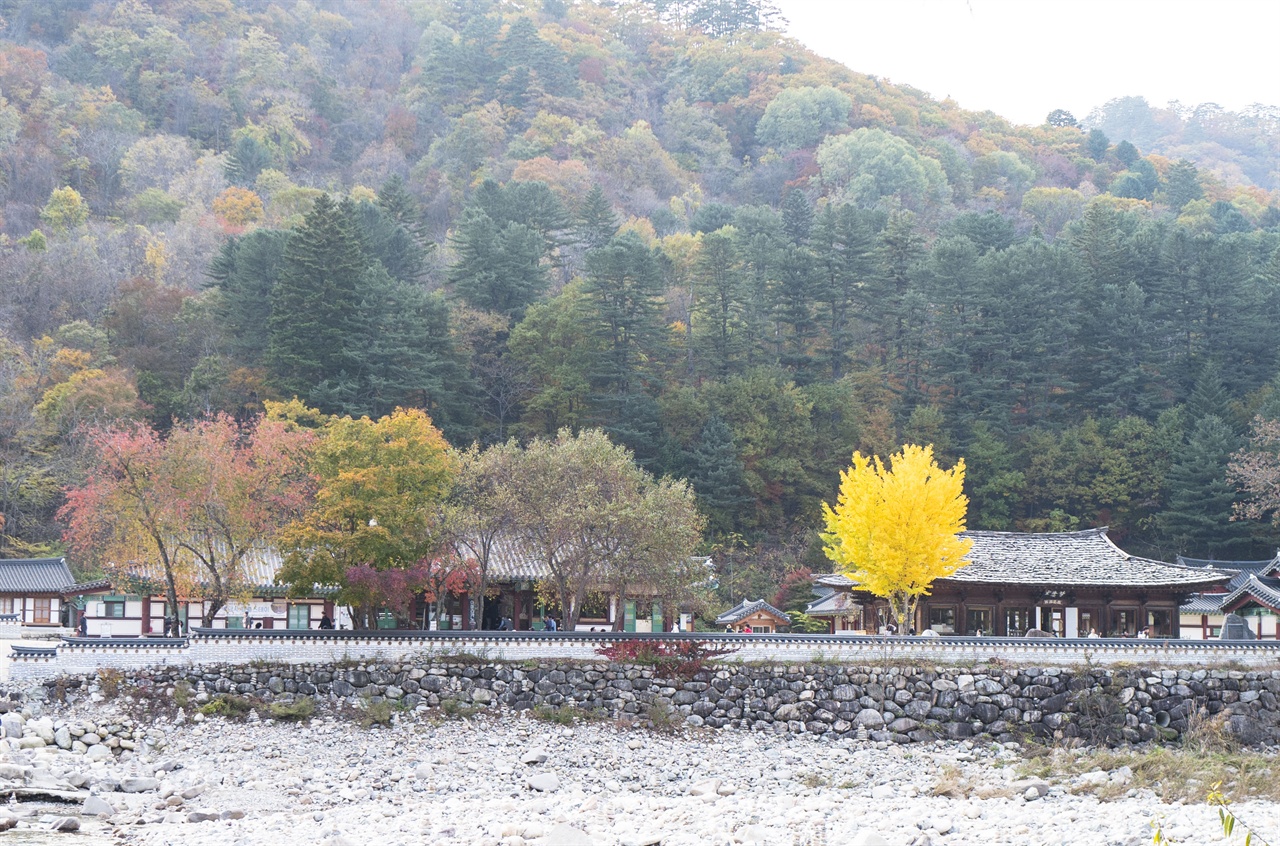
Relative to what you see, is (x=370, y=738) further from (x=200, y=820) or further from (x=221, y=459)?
(x=221, y=459)

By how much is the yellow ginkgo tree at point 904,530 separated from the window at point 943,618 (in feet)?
3.57

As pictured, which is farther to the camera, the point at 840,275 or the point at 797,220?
the point at 797,220

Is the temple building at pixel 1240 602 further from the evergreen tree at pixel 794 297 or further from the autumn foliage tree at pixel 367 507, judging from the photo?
the autumn foliage tree at pixel 367 507

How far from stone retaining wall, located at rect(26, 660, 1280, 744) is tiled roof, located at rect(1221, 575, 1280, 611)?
6994 mm

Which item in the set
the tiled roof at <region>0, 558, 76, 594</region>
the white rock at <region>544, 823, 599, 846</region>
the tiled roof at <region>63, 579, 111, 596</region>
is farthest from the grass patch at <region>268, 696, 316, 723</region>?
the tiled roof at <region>0, 558, 76, 594</region>

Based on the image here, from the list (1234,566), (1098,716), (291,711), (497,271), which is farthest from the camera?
(497,271)

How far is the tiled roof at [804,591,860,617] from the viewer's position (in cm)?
4456

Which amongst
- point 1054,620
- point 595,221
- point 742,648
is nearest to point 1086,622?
point 1054,620

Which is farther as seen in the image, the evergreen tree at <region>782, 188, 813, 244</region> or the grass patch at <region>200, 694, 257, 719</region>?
the evergreen tree at <region>782, 188, 813, 244</region>

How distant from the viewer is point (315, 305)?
52.4 metres

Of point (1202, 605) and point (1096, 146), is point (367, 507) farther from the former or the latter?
point (1096, 146)

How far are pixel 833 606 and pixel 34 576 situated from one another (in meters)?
26.4

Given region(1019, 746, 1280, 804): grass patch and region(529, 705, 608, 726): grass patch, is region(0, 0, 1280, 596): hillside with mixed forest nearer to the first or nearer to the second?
region(529, 705, 608, 726): grass patch

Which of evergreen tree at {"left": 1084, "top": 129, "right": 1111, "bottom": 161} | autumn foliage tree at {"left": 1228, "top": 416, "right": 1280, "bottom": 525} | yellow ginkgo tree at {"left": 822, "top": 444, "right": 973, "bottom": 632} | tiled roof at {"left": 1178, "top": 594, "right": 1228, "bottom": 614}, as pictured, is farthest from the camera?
evergreen tree at {"left": 1084, "top": 129, "right": 1111, "bottom": 161}
